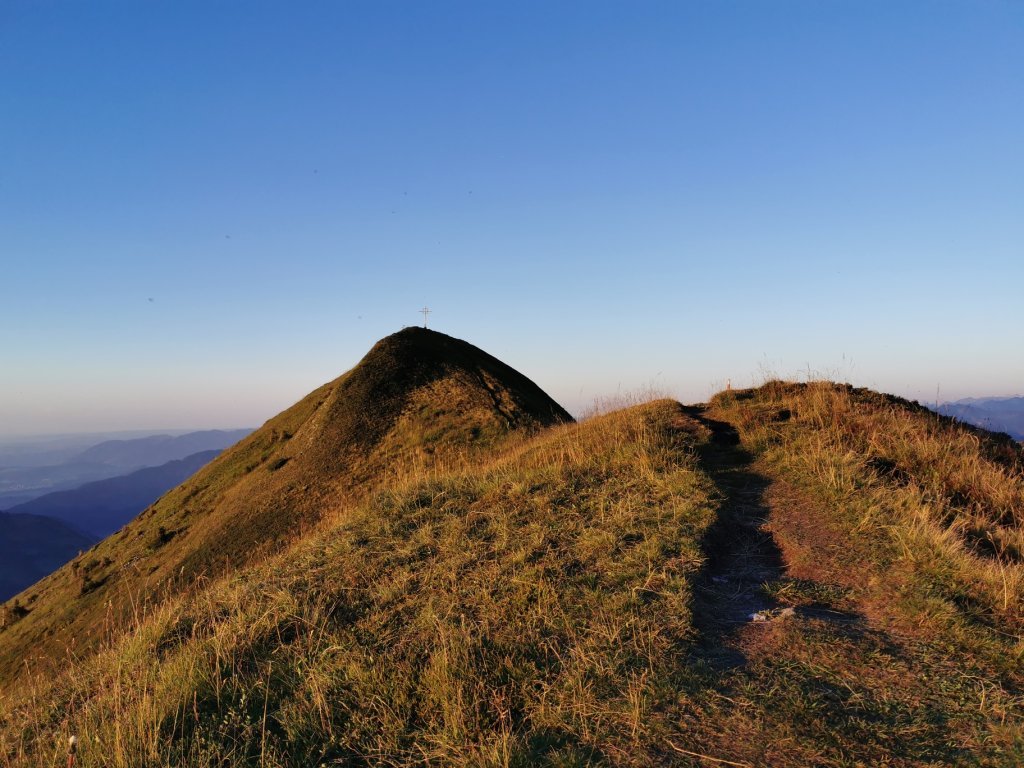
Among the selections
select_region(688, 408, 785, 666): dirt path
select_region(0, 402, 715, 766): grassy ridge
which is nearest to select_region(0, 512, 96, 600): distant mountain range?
select_region(0, 402, 715, 766): grassy ridge

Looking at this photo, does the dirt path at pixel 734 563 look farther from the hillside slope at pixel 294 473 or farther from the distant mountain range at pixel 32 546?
the distant mountain range at pixel 32 546

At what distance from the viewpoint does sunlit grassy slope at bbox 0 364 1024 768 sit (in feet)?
11.6

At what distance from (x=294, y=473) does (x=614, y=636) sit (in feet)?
52.8

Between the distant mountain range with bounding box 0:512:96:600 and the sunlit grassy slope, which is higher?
the sunlit grassy slope

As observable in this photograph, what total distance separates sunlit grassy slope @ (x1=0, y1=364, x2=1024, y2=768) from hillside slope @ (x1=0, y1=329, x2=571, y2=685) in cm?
886

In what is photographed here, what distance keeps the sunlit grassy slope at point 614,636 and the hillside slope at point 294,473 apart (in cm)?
886

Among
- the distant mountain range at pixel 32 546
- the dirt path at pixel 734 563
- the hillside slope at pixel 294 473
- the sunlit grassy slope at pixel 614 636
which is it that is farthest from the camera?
the distant mountain range at pixel 32 546

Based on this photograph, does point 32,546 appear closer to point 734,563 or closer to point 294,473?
point 294,473

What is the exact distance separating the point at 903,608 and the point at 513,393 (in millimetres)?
17521

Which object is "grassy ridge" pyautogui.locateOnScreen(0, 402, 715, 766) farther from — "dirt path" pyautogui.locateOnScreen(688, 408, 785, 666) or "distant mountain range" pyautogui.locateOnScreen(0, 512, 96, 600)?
"distant mountain range" pyautogui.locateOnScreen(0, 512, 96, 600)

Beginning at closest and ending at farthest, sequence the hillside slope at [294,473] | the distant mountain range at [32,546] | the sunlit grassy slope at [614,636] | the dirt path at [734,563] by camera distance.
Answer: the sunlit grassy slope at [614,636] → the dirt path at [734,563] → the hillside slope at [294,473] → the distant mountain range at [32,546]

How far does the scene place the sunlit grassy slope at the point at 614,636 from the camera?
3523 millimetres

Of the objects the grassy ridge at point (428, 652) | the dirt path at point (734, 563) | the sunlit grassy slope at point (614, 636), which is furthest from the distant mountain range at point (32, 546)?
the dirt path at point (734, 563)

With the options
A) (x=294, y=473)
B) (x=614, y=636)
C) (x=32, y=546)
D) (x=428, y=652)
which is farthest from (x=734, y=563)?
(x=32, y=546)
